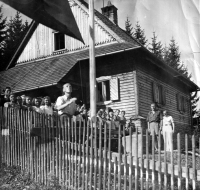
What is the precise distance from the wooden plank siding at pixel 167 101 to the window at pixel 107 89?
1019 mm

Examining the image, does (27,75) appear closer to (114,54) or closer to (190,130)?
(114,54)

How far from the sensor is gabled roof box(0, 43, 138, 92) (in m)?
13.0

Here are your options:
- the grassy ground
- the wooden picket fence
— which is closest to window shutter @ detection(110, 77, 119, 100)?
the wooden picket fence

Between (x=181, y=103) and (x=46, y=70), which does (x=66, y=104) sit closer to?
(x=46, y=70)

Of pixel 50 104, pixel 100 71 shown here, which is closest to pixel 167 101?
pixel 100 71

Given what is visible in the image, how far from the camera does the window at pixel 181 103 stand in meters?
19.5

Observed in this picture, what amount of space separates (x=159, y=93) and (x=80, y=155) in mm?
11964

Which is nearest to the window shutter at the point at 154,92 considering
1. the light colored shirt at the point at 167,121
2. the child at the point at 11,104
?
the light colored shirt at the point at 167,121

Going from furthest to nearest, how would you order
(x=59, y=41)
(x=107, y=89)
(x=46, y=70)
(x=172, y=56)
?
(x=172, y=56)
(x=59, y=41)
(x=107, y=89)
(x=46, y=70)

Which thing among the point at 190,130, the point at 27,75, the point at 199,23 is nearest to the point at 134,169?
the point at 199,23

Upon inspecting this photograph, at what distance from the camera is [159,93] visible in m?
16.7

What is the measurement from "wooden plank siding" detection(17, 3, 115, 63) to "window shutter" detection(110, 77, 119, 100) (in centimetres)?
188

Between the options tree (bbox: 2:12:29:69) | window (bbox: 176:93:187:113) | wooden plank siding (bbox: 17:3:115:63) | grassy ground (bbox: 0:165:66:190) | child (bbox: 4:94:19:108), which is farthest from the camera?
tree (bbox: 2:12:29:69)

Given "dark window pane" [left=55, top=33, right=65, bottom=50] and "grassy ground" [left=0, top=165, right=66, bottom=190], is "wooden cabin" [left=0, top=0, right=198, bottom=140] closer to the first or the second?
"dark window pane" [left=55, top=33, right=65, bottom=50]
